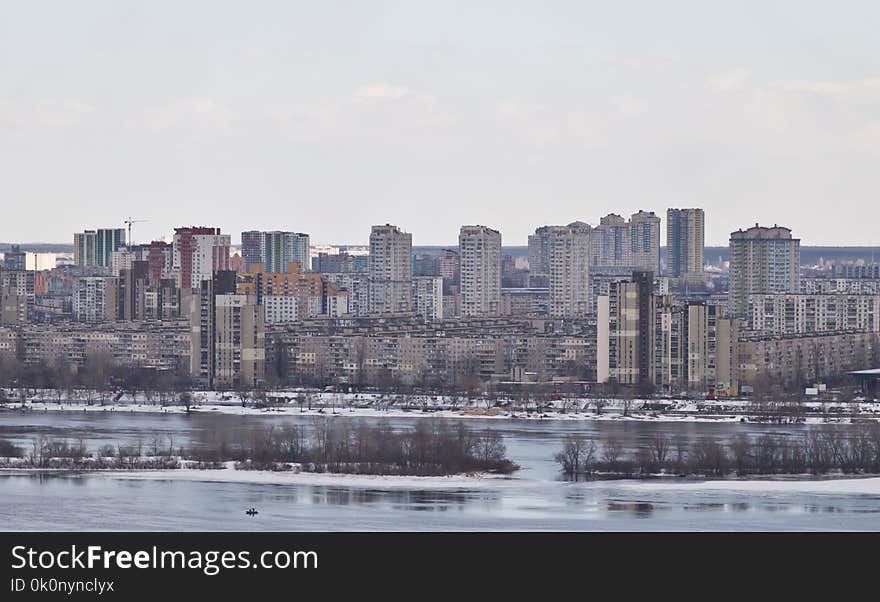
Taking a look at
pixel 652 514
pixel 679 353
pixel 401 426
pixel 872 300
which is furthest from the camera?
pixel 872 300

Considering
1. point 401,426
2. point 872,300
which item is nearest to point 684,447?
point 401,426

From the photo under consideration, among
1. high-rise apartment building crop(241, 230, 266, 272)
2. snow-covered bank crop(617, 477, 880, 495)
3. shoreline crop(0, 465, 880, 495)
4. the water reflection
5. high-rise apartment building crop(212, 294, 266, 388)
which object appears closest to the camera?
the water reflection

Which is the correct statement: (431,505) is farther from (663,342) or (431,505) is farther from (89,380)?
(89,380)

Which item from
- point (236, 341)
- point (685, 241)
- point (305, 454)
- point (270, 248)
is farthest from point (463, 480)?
point (685, 241)

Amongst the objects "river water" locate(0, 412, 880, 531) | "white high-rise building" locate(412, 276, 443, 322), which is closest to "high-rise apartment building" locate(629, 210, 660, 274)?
A: "white high-rise building" locate(412, 276, 443, 322)

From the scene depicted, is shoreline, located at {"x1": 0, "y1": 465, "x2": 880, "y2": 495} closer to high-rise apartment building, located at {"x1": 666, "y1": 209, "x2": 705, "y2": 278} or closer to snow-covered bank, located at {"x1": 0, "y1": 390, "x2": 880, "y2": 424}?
snow-covered bank, located at {"x1": 0, "y1": 390, "x2": 880, "y2": 424}

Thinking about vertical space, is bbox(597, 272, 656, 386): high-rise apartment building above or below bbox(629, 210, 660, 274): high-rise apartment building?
below
